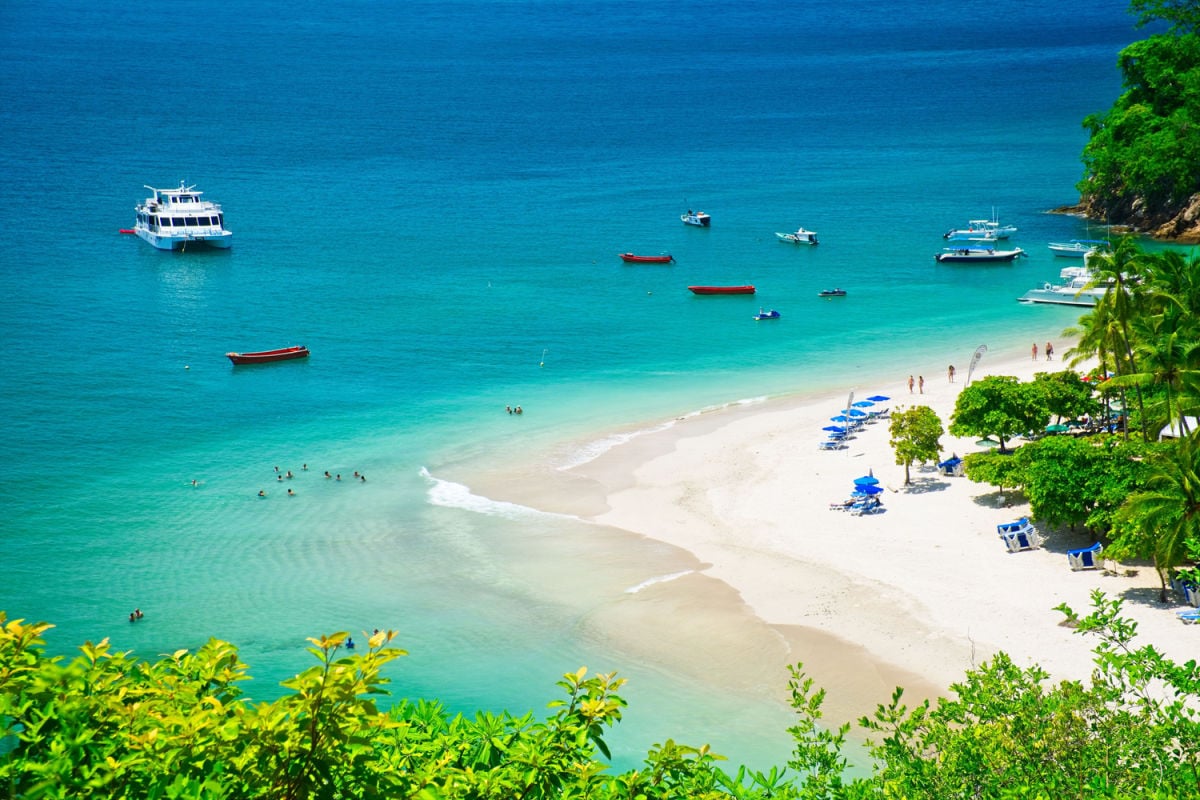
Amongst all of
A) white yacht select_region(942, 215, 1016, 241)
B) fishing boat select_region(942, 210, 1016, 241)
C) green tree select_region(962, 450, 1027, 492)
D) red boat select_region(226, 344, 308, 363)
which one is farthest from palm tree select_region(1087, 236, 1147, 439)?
fishing boat select_region(942, 210, 1016, 241)

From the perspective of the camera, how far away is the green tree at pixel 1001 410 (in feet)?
148

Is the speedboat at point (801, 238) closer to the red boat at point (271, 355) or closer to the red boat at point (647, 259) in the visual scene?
the red boat at point (647, 259)

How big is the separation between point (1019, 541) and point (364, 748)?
31.0 m

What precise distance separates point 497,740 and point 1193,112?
92629 mm

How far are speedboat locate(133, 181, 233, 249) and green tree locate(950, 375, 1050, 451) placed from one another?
71.9 m

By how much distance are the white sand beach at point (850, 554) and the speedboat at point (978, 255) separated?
3773 cm

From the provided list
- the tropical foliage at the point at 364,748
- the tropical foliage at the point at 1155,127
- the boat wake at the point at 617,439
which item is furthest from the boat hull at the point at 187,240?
the tropical foliage at the point at 364,748

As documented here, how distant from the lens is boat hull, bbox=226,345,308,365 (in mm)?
69500

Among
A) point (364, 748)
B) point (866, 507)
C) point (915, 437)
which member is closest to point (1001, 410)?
point (915, 437)

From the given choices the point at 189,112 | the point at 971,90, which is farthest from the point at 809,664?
the point at 971,90

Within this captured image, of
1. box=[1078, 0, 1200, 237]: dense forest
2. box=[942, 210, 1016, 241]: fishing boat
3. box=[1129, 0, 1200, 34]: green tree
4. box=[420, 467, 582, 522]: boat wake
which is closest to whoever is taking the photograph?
box=[420, 467, 582, 522]: boat wake

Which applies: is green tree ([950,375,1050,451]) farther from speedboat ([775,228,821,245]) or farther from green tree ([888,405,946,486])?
speedboat ([775,228,821,245])

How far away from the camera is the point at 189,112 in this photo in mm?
173000

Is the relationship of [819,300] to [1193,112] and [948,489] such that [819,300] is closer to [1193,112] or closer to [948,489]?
[1193,112]
